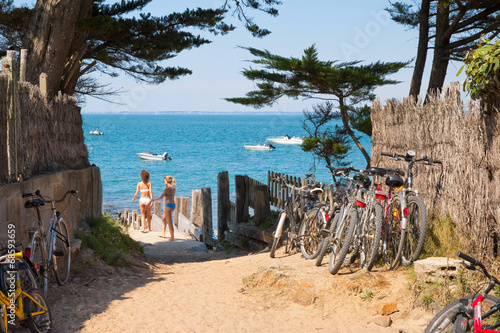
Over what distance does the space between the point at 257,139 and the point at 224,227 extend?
86755 millimetres

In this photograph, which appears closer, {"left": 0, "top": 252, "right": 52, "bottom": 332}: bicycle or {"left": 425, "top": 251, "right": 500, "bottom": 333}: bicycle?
{"left": 425, "top": 251, "right": 500, "bottom": 333}: bicycle

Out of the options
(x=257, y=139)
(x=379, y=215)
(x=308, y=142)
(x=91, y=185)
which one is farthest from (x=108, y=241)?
(x=257, y=139)

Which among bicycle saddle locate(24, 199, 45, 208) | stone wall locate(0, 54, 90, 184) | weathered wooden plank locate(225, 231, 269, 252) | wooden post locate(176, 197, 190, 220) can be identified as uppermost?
stone wall locate(0, 54, 90, 184)

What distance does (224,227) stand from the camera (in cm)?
1344

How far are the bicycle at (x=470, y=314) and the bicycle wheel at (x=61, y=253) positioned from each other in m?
4.21

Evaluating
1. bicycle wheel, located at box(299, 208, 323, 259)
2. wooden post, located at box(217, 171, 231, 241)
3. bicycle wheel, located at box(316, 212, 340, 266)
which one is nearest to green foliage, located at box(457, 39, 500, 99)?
bicycle wheel, located at box(316, 212, 340, 266)

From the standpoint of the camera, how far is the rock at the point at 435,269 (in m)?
5.73

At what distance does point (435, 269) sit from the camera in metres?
5.78

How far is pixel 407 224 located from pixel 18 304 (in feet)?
14.0

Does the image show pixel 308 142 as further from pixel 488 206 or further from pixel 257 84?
pixel 488 206

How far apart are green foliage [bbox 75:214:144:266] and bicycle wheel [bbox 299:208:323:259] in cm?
280

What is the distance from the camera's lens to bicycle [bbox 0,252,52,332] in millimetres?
4625

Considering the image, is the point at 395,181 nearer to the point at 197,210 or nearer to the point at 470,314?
the point at 470,314

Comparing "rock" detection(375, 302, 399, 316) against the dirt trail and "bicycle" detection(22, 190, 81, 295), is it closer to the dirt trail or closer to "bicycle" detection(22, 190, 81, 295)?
the dirt trail
